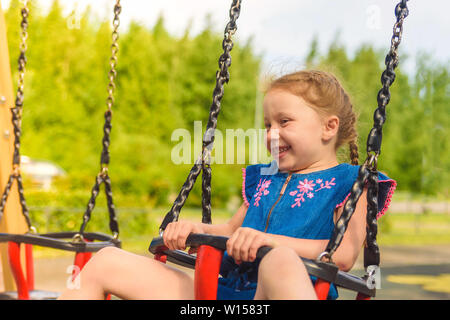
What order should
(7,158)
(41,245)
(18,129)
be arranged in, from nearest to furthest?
(41,245), (18,129), (7,158)

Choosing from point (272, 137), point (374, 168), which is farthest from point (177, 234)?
point (374, 168)

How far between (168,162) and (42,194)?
939 cm

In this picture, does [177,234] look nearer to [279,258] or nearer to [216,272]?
[216,272]

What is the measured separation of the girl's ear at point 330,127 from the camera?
2004 mm

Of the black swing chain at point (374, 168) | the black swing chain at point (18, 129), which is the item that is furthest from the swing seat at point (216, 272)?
the black swing chain at point (18, 129)

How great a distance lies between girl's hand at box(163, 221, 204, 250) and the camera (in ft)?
5.53

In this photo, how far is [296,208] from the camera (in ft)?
Result: 6.25

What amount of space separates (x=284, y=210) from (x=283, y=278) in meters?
0.56

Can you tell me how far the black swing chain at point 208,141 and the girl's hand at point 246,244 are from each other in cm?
34

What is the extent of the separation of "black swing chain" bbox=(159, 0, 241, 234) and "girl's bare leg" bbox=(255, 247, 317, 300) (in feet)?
1.49

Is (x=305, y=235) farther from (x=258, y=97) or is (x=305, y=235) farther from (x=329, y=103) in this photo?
(x=258, y=97)

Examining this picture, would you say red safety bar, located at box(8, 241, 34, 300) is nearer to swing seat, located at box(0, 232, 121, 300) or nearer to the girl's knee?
swing seat, located at box(0, 232, 121, 300)

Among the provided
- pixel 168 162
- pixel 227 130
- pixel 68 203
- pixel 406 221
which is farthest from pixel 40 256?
pixel 406 221
